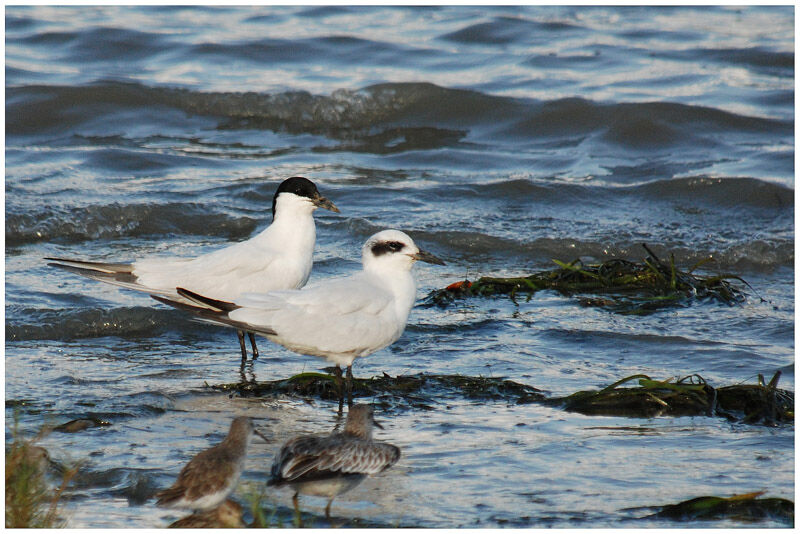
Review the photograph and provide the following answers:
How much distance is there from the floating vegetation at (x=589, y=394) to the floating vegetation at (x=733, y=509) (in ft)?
3.62

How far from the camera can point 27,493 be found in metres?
3.53

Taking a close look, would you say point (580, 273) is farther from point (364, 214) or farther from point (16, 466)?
point (16, 466)

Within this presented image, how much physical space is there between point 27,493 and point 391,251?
2.57 metres

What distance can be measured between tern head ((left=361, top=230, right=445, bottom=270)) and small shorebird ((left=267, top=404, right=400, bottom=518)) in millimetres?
1572

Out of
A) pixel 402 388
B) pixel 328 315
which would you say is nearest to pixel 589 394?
pixel 402 388

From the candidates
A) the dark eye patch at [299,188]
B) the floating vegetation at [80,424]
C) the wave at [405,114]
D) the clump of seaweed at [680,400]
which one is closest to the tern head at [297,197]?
the dark eye patch at [299,188]

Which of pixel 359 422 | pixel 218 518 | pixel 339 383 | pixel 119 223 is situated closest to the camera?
pixel 218 518

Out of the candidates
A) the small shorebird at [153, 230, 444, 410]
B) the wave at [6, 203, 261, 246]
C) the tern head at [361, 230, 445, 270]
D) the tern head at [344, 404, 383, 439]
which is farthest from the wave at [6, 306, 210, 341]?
the tern head at [344, 404, 383, 439]

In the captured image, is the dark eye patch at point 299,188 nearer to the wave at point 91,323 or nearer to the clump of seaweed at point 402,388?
the wave at point 91,323

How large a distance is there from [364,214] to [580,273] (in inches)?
113

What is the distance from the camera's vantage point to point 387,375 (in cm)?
577

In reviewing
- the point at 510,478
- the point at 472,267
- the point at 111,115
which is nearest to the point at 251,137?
the point at 111,115

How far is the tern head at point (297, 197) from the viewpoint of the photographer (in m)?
6.48

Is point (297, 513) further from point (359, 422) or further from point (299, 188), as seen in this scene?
point (299, 188)
